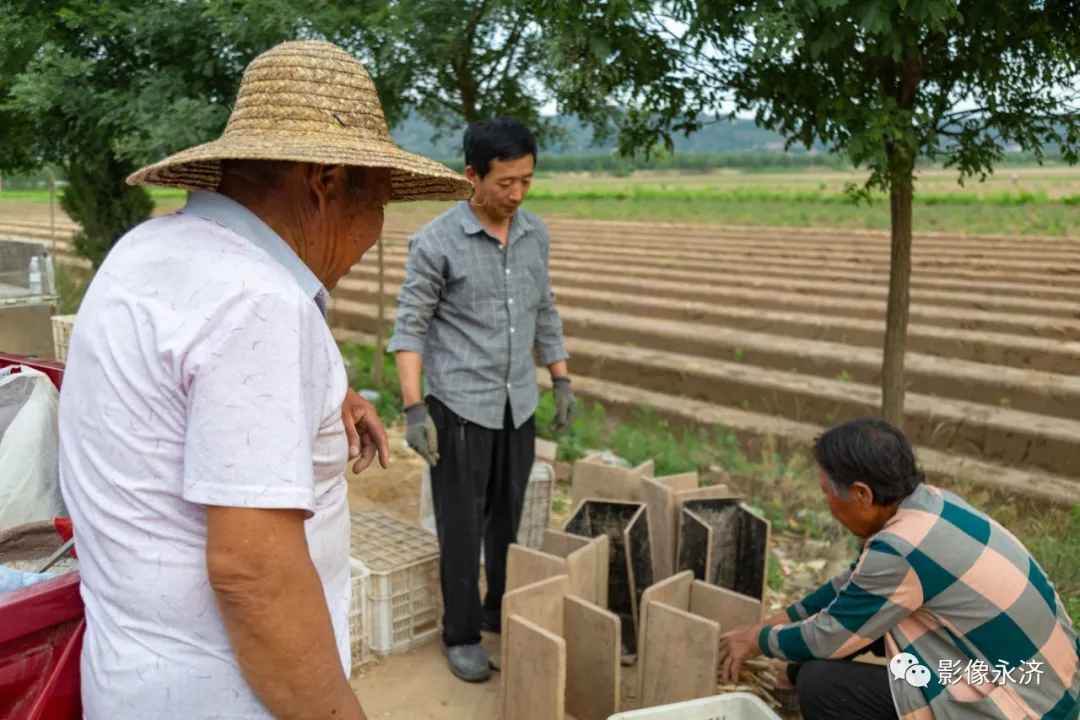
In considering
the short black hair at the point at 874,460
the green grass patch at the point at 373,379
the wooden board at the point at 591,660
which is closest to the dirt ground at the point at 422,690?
the wooden board at the point at 591,660

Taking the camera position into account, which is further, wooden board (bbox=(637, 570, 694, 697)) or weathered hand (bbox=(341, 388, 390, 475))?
wooden board (bbox=(637, 570, 694, 697))

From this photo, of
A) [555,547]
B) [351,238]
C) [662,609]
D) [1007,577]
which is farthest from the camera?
[555,547]

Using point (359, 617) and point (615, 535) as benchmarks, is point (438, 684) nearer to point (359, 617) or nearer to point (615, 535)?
point (359, 617)

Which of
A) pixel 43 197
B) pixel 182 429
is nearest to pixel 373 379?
pixel 182 429

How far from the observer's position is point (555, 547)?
11.5ft

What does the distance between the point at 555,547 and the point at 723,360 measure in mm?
4987

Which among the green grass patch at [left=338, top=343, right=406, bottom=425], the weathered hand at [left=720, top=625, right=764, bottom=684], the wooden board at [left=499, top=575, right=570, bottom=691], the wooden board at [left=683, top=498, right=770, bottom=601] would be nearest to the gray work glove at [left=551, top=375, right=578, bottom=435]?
the wooden board at [left=683, top=498, right=770, bottom=601]

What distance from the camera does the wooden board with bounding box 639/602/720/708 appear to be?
2.77 m

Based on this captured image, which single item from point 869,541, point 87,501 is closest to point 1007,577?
point 869,541

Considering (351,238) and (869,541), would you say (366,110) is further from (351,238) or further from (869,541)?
(869,541)

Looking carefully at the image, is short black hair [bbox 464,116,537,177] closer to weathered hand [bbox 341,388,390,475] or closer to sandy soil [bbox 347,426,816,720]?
weathered hand [bbox 341,388,390,475]

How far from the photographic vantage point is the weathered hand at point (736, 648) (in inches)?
110

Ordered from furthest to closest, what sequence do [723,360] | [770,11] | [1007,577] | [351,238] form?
1. [723,360]
2. [770,11]
3. [1007,577]
4. [351,238]

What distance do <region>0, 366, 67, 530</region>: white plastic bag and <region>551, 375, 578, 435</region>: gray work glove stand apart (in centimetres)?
202
